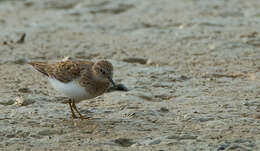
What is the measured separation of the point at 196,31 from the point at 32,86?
158 inches

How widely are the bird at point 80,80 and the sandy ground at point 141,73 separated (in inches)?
12.0

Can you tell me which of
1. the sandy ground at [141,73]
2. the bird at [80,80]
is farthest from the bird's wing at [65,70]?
the sandy ground at [141,73]

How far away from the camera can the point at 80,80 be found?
259 inches

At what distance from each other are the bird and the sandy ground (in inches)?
12.0

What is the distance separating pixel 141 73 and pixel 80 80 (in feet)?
6.94

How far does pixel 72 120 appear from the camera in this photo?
21.6ft

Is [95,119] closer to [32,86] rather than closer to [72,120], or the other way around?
[72,120]

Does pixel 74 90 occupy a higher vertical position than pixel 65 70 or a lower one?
lower

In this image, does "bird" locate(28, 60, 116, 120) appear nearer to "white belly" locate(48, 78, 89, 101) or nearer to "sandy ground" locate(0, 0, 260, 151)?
"white belly" locate(48, 78, 89, 101)

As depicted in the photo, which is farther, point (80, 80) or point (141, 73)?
point (141, 73)

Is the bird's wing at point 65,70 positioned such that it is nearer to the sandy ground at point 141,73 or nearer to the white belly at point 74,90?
the white belly at point 74,90

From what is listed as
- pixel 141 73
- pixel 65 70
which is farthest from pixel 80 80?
pixel 141 73

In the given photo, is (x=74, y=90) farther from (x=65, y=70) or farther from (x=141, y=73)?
(x=141, y=73)

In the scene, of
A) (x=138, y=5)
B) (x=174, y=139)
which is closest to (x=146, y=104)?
(x=174, y=139)
